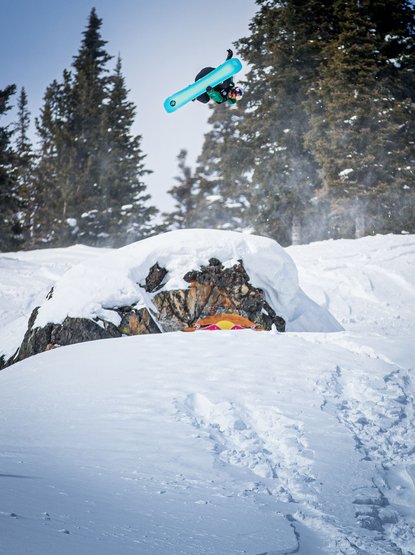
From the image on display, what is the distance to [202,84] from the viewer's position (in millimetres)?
6914

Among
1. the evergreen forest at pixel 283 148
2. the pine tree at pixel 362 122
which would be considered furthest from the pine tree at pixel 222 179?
the pine tree at pixel 362 122

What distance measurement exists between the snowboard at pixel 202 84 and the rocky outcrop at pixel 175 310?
10.6ft

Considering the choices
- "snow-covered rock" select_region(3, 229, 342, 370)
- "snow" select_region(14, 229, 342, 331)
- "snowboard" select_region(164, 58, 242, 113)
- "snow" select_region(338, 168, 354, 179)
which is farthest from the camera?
"snow" select_region(338, 168, 354, 179)

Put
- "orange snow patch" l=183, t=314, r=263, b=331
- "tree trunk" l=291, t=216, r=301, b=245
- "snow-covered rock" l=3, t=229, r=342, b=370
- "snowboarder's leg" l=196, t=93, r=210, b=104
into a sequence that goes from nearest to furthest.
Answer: "snowboarder's leg" l=196, t=93, r=210, b=104
"snow-covered rock" l=3, t=229, r=342, b=370
"orange snow patch" l=183, t=314, r=263, b=331
"tree trunk" l=291, t=216, r=301, b=245

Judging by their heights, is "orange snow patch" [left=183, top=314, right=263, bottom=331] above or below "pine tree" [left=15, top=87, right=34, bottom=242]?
below

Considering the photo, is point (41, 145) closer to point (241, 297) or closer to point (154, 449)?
point (241, 297)

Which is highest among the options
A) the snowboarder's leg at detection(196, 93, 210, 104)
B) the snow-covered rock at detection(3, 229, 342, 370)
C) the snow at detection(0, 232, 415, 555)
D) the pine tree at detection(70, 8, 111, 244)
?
the pine tree at detection(70, 8, 111, 244)

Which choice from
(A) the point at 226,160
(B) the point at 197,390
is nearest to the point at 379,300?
(B) the point at 197,390

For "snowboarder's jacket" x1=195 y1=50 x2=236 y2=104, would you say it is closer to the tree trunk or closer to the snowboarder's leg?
the snowboarder's leg

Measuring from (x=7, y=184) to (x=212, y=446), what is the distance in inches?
851

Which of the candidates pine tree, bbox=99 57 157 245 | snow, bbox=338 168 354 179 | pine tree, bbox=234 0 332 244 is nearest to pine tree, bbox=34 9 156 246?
pine tree, bbox=99 57 157 245

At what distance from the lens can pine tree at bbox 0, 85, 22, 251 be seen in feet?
72.5

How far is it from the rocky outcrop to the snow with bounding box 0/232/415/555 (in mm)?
1785

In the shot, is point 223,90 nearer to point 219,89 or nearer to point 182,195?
point 219,89
